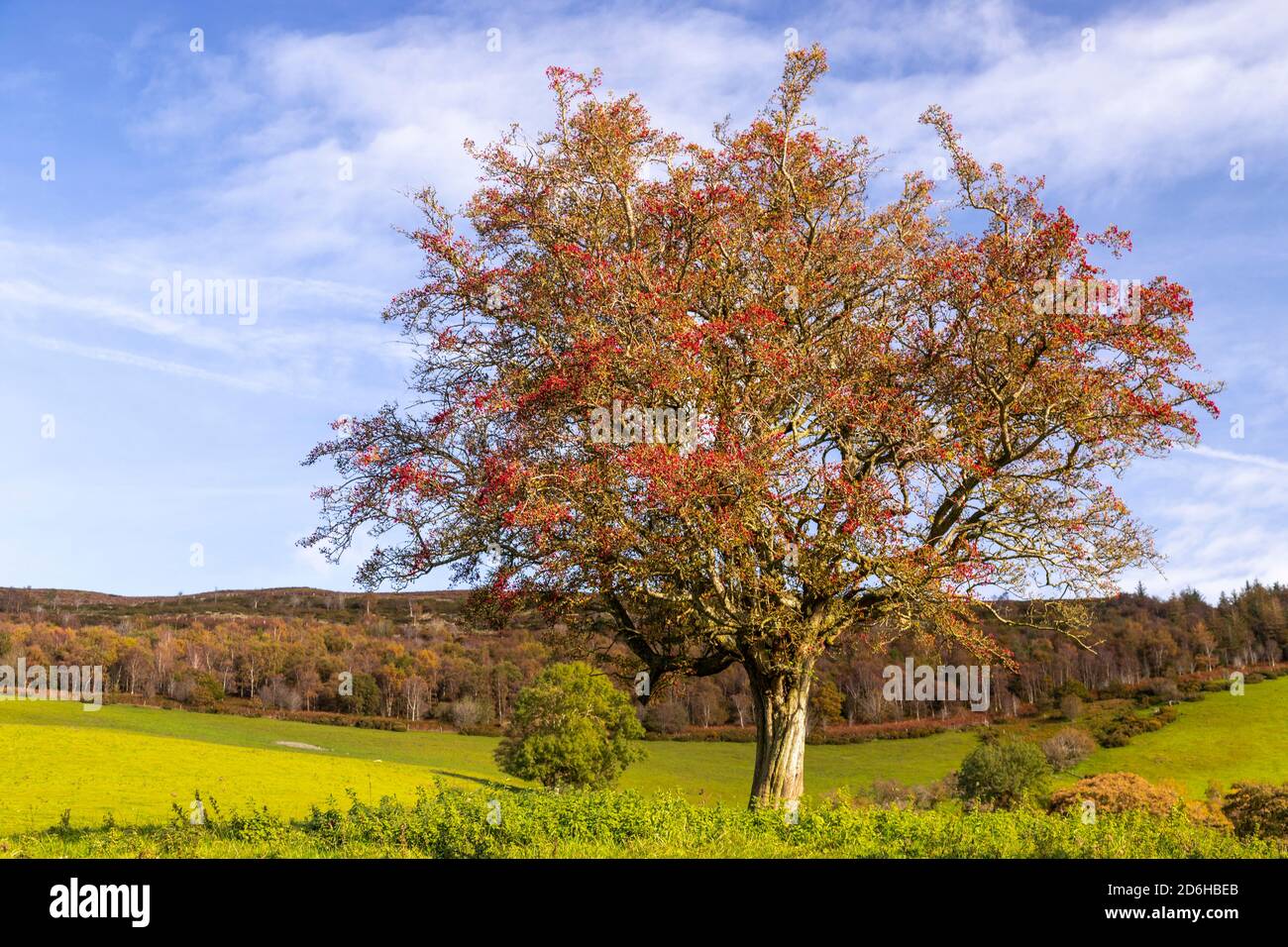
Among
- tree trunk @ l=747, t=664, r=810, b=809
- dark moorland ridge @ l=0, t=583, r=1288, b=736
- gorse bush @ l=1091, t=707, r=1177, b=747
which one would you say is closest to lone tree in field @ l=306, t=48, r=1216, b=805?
tree trunk @ l=747, t=664, r=810, b=809

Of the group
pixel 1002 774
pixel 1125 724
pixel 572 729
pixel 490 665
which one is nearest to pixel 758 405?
pixel 1002 774

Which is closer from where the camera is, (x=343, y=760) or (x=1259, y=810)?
(x=1259, y=810)

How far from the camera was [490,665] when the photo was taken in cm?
14650

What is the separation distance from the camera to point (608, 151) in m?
21.1

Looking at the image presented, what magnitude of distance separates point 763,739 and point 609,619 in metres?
4.50

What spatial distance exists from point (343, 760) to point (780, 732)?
75383mm

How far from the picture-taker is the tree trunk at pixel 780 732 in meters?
20.0

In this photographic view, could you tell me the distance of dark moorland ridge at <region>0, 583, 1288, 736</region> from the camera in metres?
124

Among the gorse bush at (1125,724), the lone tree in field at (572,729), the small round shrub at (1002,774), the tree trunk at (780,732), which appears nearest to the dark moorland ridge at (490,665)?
the gorse bush at (1125,724)

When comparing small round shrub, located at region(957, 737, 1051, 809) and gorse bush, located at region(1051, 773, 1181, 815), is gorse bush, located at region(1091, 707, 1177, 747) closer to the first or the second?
small round shrub, located at region(957, 737, 1051, 809)

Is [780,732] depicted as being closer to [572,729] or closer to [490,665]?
[572,729]

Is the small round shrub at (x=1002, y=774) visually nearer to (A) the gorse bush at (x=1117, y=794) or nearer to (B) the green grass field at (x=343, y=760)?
(B) the green grass field at (x=343, y=760)
